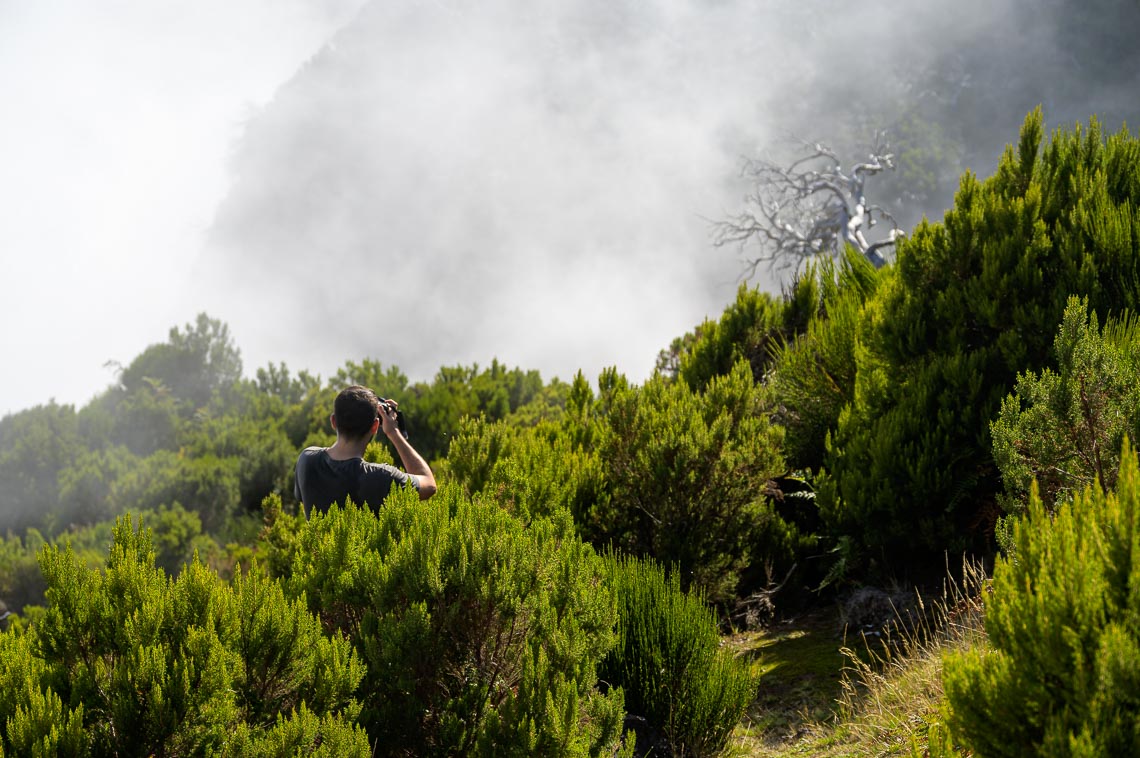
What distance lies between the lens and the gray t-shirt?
14.4 ft

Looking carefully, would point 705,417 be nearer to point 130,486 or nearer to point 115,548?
point 115,548

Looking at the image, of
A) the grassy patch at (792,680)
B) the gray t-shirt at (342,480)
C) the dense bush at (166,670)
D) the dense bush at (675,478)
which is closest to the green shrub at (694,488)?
the dense bush at (675,478)

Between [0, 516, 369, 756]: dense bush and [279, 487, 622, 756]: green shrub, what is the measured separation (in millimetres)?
200

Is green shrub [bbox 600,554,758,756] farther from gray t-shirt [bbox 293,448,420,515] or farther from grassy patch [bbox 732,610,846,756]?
gray t-shirt [bbox 293,448,420,515]

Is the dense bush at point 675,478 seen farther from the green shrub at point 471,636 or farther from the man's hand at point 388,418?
the green shrub at point 471,636

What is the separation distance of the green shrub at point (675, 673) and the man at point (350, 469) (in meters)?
1.29

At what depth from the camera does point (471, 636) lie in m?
3.02

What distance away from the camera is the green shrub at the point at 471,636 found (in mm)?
2779

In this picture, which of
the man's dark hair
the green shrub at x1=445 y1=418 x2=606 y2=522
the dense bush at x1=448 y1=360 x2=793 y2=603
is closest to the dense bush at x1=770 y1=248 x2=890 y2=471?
the dense bush at x1=448 y1=360 x2=793 y2=603

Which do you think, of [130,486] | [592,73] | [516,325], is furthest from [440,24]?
[130,486]

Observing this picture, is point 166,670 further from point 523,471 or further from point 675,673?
point 523,471

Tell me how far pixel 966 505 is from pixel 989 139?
59782mm

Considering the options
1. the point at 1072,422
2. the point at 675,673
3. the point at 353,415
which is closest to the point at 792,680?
the point at 675,673

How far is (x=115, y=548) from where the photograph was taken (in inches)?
107
